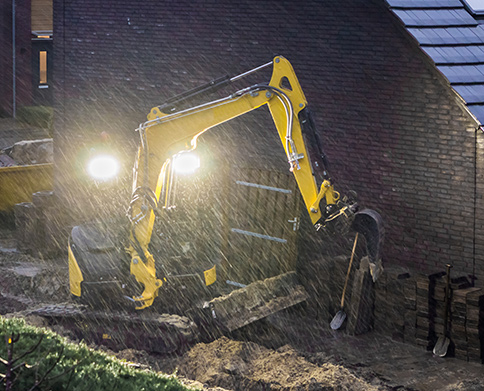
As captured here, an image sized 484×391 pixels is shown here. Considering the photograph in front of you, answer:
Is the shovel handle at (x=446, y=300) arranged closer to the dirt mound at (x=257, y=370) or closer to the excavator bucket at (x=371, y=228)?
the excavator bucket at (x=371, y=228)

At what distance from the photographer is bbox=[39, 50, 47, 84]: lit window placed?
3182 centimetres

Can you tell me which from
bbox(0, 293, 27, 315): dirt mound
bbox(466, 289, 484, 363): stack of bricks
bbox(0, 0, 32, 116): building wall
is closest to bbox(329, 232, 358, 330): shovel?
bbox(466, 289, 484, 363): stack of bricks

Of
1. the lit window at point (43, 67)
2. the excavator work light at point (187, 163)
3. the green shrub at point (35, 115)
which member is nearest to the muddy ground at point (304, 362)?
the excavator work light at point (187, 163)

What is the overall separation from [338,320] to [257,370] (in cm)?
209

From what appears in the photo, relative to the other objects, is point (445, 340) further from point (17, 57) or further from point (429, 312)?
point (17, 57)

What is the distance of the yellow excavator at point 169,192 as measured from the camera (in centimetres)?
947

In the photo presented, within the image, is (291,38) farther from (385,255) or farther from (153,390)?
(153,390)

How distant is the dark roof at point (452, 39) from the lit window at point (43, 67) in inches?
891

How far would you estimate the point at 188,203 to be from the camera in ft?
42.3

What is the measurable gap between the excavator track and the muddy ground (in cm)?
13

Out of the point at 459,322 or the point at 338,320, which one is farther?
the point at 338,320

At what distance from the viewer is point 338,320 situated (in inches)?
442

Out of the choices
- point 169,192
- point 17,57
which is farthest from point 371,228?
point 17,57

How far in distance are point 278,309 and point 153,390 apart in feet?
13.6
